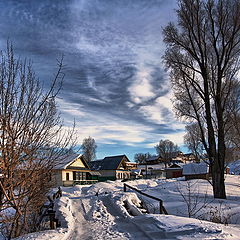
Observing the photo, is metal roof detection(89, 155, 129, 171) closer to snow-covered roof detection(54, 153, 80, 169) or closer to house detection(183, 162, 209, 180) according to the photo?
house detection(183, 162, 209, 180)

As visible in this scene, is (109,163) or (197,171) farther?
(109,163)

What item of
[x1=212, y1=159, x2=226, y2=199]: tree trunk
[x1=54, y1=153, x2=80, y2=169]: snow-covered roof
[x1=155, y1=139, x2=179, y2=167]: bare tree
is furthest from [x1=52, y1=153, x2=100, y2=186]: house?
[x1=155, y1=139, x2=179, y2=167]: bare tree

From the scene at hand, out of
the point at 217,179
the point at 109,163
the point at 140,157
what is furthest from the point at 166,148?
the point at 217,179

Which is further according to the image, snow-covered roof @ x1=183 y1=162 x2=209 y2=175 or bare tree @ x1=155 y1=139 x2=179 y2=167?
bare tree @ x1=155 y1=139 x2=179 y2=167

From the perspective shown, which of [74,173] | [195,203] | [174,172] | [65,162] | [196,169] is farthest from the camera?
[174,172]

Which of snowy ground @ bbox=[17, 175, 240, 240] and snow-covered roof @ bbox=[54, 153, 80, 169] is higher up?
snow-covered roof @ bbox=[54, 153, 80, 169]

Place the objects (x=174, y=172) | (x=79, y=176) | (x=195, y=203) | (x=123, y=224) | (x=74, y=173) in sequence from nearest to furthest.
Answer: (x=123, y=224)
(x=195, y=203)
(x=74, y=173)
(x=79, y=176)
(x=174, y=172)

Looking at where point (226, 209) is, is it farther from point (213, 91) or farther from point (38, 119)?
point (38, 119)

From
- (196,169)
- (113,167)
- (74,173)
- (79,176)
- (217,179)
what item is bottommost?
(217,179)

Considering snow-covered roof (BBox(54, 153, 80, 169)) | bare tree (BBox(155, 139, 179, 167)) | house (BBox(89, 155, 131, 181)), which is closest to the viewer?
snow-covered roof (BBox(54, 153, 80, 169))

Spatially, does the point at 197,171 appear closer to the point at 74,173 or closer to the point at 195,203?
the point at 74,173

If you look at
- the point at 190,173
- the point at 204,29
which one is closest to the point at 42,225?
the point at 204,29

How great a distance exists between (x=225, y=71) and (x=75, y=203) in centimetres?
1279

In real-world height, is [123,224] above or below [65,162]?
below
